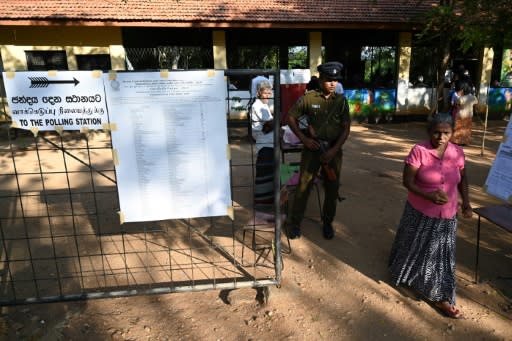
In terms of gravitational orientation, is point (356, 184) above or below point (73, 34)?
below

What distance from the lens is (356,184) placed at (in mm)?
5730

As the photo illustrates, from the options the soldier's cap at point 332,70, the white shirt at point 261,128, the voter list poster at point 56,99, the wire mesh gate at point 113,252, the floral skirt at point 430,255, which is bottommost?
the wire mesh gate at point 113,252

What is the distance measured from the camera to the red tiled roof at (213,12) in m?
10.6

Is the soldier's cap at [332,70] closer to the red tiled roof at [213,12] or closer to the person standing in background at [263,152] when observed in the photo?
the person standing in background at [263,152]

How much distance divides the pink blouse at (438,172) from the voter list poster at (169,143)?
1.33 metres

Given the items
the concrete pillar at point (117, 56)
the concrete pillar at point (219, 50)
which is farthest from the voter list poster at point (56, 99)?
the concrete pillar at point (219, 50)

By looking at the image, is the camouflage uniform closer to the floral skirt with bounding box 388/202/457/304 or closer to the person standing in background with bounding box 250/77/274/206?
the person standing in background with bounding box 250/77/274/206

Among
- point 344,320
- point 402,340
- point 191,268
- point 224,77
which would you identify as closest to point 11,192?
point 191,268

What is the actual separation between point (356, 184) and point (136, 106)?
4051mm

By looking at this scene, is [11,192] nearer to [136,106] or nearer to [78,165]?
[78,165]

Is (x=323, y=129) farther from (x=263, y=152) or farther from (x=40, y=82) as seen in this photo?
(x=40, y=82)

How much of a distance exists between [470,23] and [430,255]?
8.26m

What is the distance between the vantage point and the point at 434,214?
273 centimetres

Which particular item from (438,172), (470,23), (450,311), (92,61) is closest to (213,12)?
(92,61)
